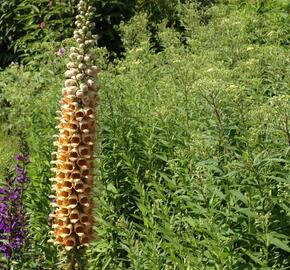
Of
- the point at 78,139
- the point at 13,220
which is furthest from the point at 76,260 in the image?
the point at 13,220

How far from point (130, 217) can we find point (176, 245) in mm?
1236

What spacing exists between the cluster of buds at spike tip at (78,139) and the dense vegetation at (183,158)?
0.94 ft

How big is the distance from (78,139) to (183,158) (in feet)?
5.74

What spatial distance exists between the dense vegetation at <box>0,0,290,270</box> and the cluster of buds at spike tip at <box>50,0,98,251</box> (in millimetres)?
286

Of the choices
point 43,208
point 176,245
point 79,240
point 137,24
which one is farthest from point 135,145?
point 137,24

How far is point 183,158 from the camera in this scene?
4977 mm

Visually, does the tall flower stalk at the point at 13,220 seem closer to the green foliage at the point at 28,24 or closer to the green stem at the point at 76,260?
the green stem at the point at 76,260

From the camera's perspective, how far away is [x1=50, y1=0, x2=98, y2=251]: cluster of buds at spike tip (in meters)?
3.34

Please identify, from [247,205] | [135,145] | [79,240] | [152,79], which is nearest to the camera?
[79,240]

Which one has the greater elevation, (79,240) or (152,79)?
(79,240)

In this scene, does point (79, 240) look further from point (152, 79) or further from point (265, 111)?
point (152, 79)

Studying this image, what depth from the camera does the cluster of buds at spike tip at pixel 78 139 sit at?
11.0 feet

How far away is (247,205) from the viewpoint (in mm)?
4355

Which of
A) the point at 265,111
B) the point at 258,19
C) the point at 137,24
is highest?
the point at 265,111
